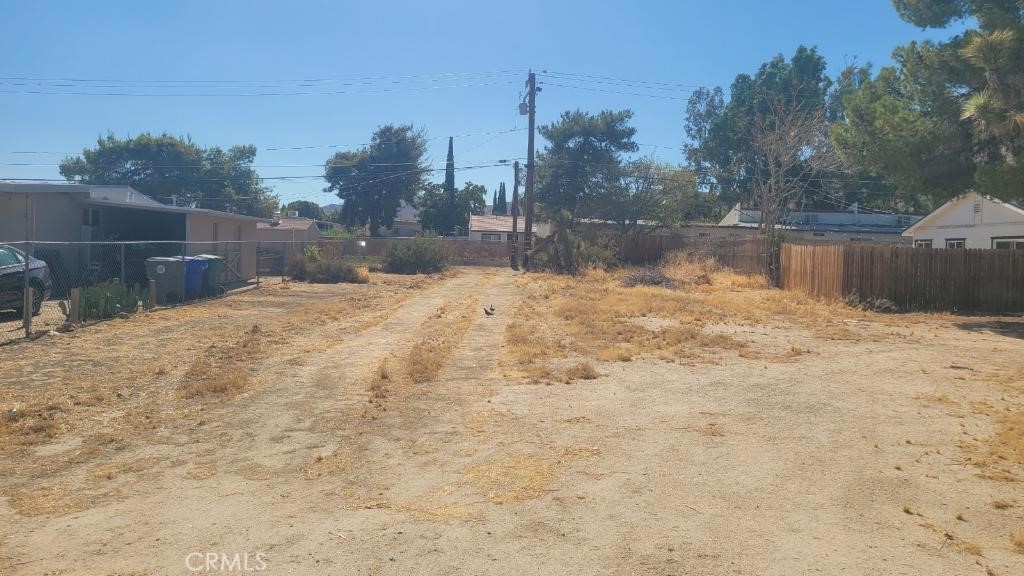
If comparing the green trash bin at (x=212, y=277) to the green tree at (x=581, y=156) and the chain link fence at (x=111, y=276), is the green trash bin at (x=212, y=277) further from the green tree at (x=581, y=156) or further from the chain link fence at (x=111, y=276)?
the green tree at (x=581, y=156)

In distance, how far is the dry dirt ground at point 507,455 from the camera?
4.55 m

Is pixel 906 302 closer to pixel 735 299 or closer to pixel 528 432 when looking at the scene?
pixel 735 299

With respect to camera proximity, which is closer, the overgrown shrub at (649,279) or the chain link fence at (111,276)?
the chain link fence at (111,276)

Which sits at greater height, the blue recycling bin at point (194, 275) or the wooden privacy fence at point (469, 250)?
the wooden privacy fence at point (469, 250)

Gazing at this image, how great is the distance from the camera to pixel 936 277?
20469 mm

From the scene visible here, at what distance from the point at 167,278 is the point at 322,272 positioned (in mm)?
12088

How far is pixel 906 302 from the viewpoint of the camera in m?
20.7

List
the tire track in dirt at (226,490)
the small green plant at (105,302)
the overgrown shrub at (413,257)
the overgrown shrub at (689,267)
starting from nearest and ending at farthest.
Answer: the tire track in dirt at (226,490) < the small green plant at (105,302) < the overgrown shrub at (689,267) < the overgrown shrub at (413,257)

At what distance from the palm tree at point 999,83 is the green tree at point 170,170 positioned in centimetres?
5879

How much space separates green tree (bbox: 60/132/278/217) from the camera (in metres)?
60.7

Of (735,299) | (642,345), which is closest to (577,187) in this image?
(735,299)

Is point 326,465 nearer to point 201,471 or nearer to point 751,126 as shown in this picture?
point 201,471

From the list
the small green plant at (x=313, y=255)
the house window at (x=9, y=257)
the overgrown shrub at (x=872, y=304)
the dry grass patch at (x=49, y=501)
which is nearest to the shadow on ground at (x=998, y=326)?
the overgrown shrub at (x=872, y=304)

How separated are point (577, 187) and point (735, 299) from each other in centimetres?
3234
